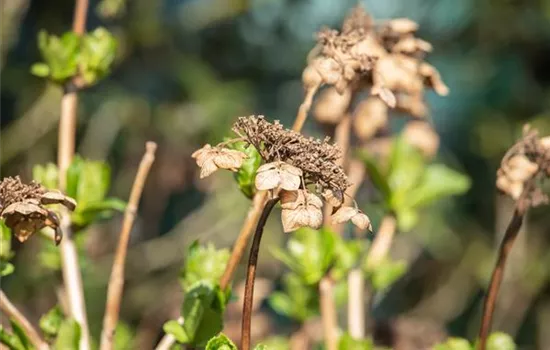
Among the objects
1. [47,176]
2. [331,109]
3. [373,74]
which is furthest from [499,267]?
[47,176]

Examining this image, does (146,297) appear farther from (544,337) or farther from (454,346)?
(454,346)

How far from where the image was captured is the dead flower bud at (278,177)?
606mm

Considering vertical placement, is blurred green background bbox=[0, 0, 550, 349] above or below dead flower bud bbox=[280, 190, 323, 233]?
above

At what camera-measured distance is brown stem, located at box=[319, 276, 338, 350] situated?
0.89m

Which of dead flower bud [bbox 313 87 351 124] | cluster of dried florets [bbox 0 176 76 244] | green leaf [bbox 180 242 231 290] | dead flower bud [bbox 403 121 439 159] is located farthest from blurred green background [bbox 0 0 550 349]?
Answer: cluster of dried florets [bbox 0 176 76 244]

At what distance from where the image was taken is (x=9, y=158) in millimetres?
2322

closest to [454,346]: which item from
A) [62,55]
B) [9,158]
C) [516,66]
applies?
[62,55]

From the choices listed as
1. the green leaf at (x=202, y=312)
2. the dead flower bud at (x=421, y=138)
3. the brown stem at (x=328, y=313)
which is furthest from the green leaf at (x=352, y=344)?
the dead flower bud at (x=421, y=138)

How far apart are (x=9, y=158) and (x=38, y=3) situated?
1.74ft

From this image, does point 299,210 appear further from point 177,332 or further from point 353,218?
point 177,332

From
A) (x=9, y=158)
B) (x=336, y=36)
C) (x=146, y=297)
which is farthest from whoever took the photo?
(x=146, y=297)

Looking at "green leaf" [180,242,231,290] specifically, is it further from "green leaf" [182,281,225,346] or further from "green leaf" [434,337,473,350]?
"green leaf" [434,337,473,350]

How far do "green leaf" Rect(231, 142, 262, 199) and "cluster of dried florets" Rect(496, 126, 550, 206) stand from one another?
21 cm

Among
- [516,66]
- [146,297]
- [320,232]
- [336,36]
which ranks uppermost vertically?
[516,66]
